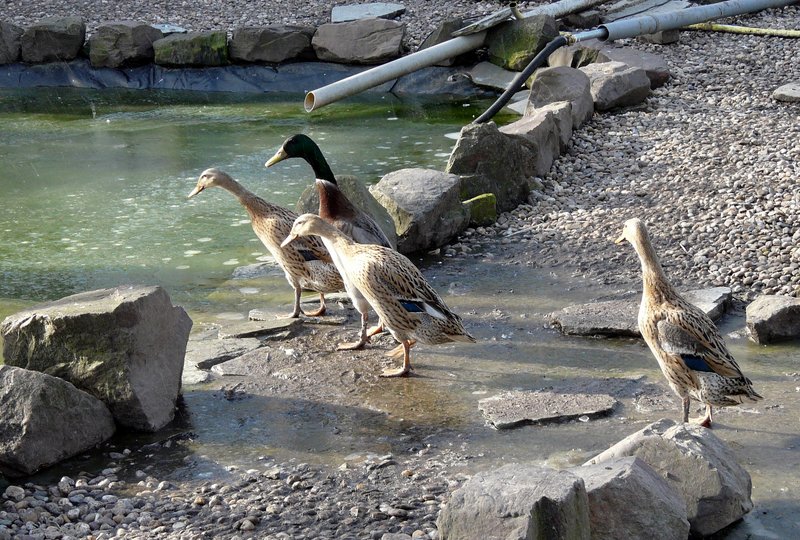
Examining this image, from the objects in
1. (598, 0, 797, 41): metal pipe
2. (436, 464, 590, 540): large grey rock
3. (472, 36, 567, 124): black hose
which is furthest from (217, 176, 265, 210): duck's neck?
(598, 0, 797, 41): metal pipe

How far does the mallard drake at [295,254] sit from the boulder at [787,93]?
605cm

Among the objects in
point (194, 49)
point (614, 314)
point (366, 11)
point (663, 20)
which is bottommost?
point (614, 314)

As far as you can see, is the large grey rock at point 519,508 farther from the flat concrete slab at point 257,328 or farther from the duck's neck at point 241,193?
the duck's neck at point 241,193

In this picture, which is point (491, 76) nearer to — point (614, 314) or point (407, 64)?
point (407, 64)

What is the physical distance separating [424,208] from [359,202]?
536 mm

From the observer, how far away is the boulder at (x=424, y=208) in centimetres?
727

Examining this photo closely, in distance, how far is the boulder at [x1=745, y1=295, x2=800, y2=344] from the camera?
540 cm

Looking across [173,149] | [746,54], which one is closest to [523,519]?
[173,149]

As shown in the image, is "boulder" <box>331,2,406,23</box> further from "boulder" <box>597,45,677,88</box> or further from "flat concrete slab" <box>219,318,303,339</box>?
"flat concrete slab" <box>219,318,303,339</box>

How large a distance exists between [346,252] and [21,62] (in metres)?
11.9

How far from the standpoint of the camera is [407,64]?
12.0 m

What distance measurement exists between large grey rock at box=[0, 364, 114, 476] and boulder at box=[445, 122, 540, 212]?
4.23 meters

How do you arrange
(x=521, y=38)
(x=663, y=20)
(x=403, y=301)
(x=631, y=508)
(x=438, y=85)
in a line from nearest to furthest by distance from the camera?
1. (x=631, y=508)
2. (x=403, y=301)
3. (x=663, y=20)
4. (x=521, y=38)
5. (x=438, y=85)

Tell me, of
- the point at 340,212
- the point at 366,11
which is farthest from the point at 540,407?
the point at 366,11
